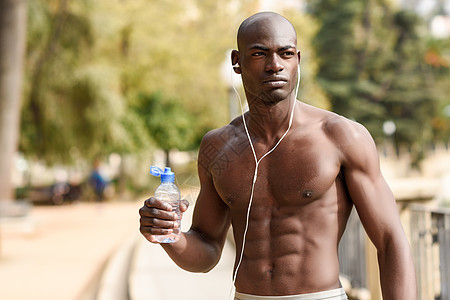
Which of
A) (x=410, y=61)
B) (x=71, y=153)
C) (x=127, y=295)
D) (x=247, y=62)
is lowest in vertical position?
(x=127, y=295)

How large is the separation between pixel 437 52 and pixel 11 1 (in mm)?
35652

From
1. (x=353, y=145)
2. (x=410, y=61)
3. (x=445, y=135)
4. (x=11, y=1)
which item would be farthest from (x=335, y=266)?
(x=445, y=135)

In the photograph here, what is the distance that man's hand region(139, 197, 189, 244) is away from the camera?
1.71m

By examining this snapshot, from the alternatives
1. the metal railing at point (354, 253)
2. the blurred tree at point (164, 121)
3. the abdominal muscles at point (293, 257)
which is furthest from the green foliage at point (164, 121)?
the abdominal muscles at point (293, 257)

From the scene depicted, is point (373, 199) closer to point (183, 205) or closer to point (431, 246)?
point (183, 205)

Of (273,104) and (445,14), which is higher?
(445,14)

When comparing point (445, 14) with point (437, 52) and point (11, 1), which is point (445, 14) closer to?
point (437, 52)

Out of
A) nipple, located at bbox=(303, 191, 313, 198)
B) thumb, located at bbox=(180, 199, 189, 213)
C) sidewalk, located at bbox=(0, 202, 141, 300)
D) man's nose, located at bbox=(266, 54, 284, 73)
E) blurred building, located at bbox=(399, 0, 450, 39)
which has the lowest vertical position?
sidewalk, located at bbox=(0, 202, 141, 300)

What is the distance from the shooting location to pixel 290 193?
5.99ft

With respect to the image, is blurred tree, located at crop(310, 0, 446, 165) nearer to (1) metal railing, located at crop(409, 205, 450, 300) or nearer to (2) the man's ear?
(1) metal railing, located at crop(409, 205, 450, 300)

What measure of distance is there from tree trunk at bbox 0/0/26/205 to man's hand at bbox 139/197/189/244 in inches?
491

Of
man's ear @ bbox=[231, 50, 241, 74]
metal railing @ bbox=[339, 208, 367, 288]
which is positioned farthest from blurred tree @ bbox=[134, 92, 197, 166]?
man's ear @ bbox=[231, 50, 241, 74]

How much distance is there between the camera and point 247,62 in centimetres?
184

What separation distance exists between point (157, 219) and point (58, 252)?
411 inches
